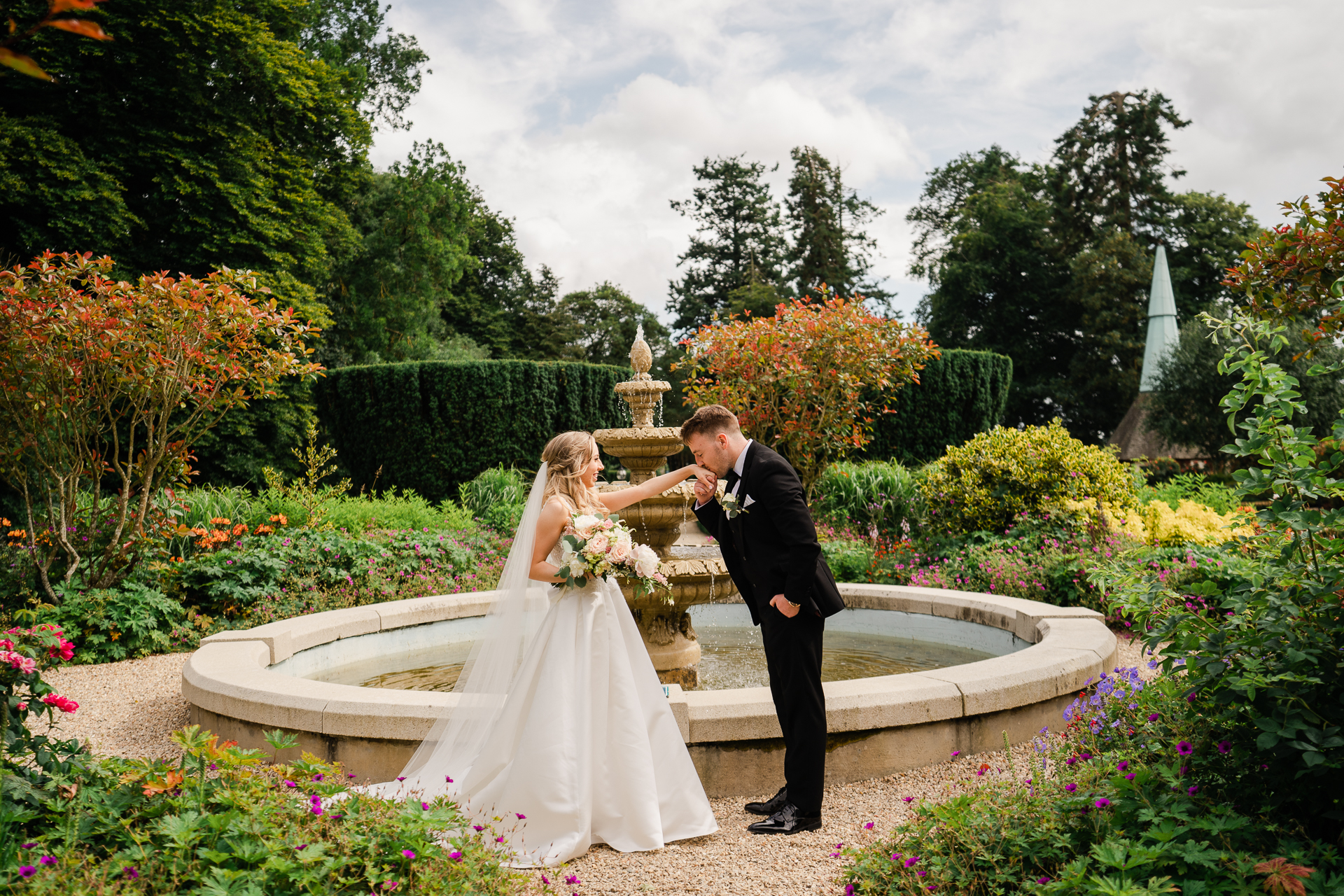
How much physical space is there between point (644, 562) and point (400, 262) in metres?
22.6

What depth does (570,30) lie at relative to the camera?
8.56 meters

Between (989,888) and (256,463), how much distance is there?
16561 mm

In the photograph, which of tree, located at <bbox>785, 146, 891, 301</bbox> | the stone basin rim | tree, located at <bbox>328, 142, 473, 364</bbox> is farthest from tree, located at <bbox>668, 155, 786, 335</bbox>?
the stone basin rim

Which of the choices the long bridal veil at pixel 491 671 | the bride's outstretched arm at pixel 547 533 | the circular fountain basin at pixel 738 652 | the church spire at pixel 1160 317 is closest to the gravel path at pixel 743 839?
the long bridal veil at pixel 491 671

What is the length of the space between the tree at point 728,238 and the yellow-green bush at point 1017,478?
990 inches

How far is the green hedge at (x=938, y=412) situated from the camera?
65.4ft

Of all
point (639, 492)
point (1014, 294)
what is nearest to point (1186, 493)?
point (639, 492)

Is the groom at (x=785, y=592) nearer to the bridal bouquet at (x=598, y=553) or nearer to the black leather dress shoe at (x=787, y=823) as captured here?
the black leather dress shoe at (x=787, y=823)

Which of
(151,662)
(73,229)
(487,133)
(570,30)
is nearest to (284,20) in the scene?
(73,229)

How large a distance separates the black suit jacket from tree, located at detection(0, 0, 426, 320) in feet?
45.0

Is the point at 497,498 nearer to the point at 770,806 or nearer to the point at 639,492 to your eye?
the point at 639,492

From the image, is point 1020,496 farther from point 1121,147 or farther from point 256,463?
point 1121,147

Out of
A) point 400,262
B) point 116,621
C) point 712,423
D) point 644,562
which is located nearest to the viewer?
point 712,423

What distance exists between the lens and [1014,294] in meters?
30.6
